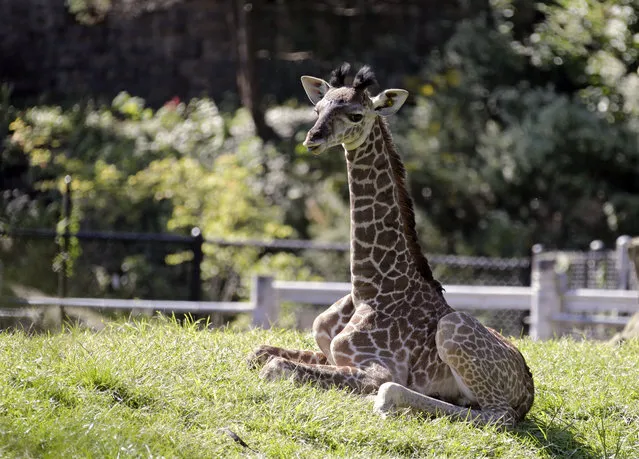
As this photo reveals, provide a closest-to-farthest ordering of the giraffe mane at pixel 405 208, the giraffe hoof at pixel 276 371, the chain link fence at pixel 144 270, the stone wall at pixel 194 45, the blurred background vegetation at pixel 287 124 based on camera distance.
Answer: the giraffe hoof at pixel 276 371
the giraffe mane at pixel 405 208
the chain link fence at pixel 144 270
the blurred background vegetation at pixel 287 124
the stone wall at pixel 194 45

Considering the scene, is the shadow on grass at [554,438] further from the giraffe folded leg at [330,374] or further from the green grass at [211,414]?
the giraffe folded leg at [330,374]

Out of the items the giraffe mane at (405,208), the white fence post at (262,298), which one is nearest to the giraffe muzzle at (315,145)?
the giraffe mane at (405,208)

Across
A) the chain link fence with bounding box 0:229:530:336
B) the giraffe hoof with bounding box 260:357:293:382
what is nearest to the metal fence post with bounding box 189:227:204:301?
the chain link fence with bounding box 0:229:530:336

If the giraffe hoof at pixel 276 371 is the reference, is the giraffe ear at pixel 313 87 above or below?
above

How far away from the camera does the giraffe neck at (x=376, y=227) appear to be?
6711 millimetres

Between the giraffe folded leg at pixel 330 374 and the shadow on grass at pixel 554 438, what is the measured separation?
86cm

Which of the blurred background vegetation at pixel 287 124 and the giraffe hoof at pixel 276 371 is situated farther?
the blurred background vegetation at pixel 287 124

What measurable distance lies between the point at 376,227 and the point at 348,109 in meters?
0.79

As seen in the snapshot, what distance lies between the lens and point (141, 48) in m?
22.8

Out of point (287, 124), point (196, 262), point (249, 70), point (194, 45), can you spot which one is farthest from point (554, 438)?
point (194, 45)

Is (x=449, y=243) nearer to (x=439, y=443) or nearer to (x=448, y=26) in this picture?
(x=448, y=26)

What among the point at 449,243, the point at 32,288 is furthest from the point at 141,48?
the point at 32,288

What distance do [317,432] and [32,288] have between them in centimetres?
847

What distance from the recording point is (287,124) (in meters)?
20.9
